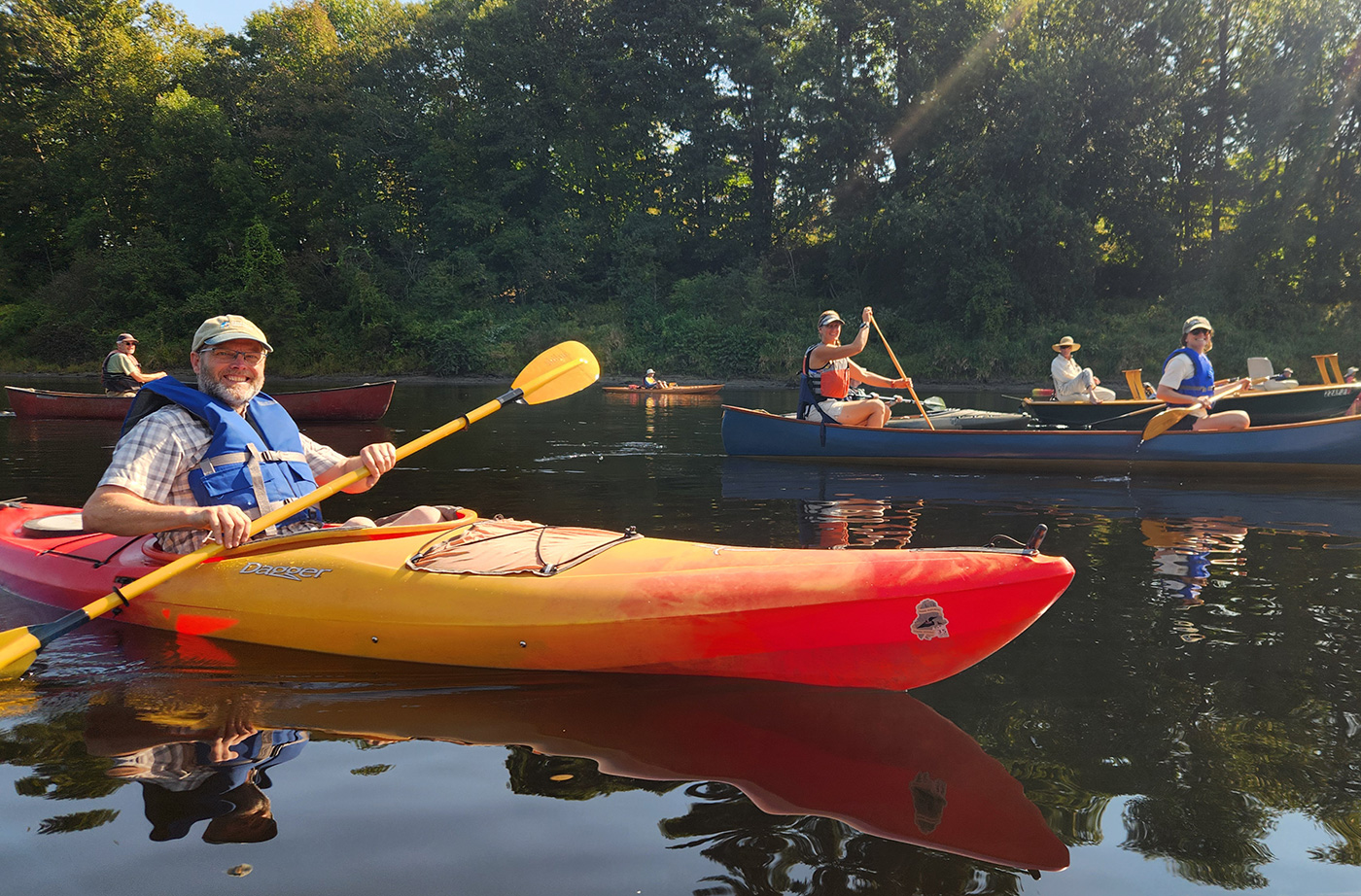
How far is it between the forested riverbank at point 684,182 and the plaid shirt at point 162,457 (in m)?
22.2

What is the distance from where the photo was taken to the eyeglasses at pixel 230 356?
3453 millimetres

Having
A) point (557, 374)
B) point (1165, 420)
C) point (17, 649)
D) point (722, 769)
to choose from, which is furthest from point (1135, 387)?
point (17, 649)

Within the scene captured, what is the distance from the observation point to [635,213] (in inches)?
1152

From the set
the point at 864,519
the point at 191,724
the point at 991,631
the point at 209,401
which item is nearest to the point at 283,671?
the point at 191,724

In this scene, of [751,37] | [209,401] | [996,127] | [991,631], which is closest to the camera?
[991,631]

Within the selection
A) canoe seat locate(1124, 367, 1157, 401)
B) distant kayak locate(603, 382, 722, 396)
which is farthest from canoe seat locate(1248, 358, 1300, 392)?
distant kayak locate(603, 382, 722, 396)

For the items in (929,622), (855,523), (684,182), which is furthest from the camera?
(684,182)

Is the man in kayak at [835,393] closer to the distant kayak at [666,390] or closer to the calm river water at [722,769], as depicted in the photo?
the calm river water at [722,769]

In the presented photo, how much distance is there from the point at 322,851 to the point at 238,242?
32.0 metres

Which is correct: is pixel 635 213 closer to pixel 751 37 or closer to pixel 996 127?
pixel 751 37

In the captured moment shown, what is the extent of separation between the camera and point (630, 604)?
318 cm

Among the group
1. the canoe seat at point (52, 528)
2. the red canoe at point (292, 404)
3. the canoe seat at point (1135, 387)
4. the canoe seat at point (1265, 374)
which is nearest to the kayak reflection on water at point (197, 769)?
the canoe seat at point (52, 528)

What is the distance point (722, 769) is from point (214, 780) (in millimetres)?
1461

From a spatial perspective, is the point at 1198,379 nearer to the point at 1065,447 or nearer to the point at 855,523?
the point at 1065,447
